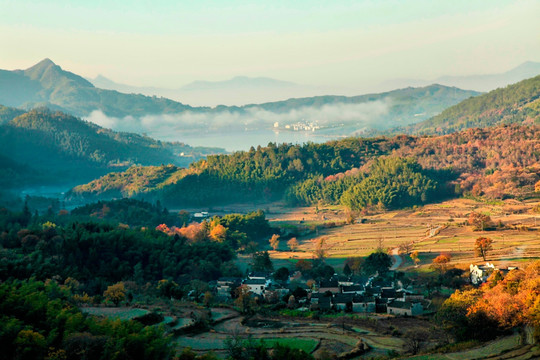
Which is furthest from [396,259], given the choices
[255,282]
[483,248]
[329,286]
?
[255,282]

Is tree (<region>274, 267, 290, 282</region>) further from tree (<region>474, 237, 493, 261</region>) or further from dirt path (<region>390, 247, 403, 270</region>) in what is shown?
tree (<region>474, 237, 493, 261</region>)

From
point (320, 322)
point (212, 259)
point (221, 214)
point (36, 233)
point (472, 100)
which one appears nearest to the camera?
point (320, 322)

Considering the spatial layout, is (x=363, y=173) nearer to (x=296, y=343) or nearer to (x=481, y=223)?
(x=481, y=223)

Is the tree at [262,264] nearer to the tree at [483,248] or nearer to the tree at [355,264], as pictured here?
the tree at [355,264]

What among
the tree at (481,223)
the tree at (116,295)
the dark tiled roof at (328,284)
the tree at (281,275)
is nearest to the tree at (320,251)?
the tree at (281,275)

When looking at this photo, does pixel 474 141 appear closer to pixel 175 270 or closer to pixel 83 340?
pixel 175 270

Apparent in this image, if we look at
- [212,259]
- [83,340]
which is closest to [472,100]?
[212,259]

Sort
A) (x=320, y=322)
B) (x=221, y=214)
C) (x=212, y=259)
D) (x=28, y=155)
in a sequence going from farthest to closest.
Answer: (x=28, y=155) < (x=221, y=214) < (x=212, y=259) < (x=320, y=322)
